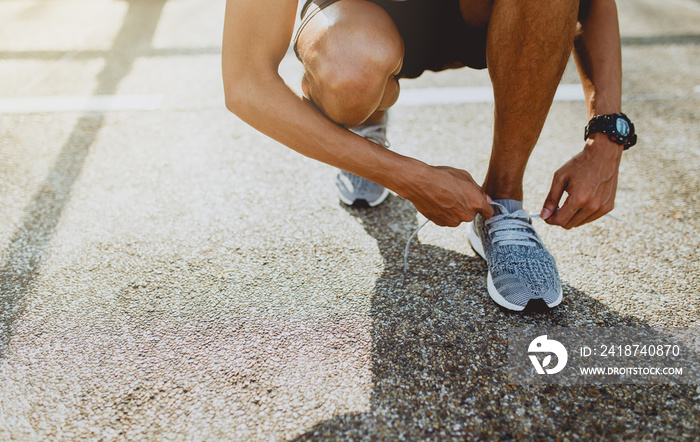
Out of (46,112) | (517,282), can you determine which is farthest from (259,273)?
(46,112)

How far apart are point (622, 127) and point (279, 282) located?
99cm

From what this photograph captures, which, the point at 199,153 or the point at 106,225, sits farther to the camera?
the point at 199,153

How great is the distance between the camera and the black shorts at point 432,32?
1.29 meters

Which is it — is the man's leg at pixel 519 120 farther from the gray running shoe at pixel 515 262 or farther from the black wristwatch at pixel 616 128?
the black wristwatch at pixel 616 128

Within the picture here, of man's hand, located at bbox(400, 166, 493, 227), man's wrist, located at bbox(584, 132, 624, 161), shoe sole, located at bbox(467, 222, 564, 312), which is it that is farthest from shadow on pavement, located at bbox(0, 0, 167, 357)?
man's wrist, located at bbox(584, 132, 624, 161)

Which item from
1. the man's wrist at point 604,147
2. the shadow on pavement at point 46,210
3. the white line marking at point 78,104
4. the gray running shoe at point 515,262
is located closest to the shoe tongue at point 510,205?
the gray running shoe at point 515,262

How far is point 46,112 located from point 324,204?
145 cm

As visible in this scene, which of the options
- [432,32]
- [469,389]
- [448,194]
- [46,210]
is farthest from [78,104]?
[469,389]

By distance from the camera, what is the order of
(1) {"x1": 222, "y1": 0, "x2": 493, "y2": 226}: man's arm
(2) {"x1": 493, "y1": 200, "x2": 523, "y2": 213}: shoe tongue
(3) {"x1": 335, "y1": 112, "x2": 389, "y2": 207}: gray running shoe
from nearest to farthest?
1. (1) {"x1": 222, "y1": 0, "x2": 493, "y2": 226}: man's arm
2. (2) {"x1": 493, "y1": 200, "x2": 523, "y2": 213}: shoe tongue
3. (3) {"x1": 335, "y1": 112, "x2": 389, "y2": 207}: gray running shoe

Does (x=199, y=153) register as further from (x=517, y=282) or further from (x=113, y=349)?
(x=517, y=282)

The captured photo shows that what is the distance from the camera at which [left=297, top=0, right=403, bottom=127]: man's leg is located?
1.12 meters

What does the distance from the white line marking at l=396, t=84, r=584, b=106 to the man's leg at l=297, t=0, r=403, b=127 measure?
1.10 m

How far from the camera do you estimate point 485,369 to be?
3.43 ft

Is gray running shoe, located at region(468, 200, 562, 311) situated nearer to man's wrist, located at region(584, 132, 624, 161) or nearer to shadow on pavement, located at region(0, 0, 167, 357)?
man's wrist, located at region(584, 132, 624, 161)
